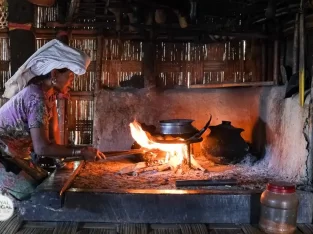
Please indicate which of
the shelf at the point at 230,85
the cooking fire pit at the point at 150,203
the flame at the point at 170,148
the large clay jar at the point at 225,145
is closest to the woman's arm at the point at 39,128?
the cooking fire pit at the point at 150,203

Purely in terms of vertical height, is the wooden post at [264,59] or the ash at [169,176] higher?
the wooden post at [264,59]

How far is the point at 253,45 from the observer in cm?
559

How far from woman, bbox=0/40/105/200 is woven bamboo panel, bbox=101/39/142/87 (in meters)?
1.76

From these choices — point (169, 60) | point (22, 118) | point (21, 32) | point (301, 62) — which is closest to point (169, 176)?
point (22, 118)

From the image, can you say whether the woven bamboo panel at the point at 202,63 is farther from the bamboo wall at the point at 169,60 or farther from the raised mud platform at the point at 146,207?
the raised mud platform at the point at 146,207

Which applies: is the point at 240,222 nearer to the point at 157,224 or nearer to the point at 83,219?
the point at 157,224

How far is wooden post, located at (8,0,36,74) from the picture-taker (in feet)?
18.4

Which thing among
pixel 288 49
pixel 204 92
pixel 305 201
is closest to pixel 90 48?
pixel 204 92

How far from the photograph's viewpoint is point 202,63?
5.75 metres

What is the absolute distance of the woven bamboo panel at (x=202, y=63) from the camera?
5707mm

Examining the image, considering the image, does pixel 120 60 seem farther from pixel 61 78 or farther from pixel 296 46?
pixel 296 46

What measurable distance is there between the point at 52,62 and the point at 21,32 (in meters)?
2.11

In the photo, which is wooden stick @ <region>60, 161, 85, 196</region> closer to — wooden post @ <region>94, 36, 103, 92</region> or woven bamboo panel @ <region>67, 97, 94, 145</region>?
woven bamboo panel @ <region>67, 97, 94, 145</region>

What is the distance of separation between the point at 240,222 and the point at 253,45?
2728 mm
